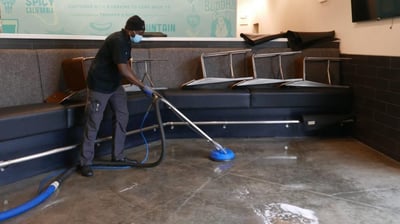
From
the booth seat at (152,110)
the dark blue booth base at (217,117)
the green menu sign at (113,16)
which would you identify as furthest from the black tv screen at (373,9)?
the green menu sign at (113,16)

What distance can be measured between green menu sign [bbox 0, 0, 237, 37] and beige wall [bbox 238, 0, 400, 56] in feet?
3.88

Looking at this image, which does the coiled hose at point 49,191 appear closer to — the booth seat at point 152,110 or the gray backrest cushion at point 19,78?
the booth seat at point 152,110

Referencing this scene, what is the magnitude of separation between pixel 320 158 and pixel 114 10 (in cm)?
464

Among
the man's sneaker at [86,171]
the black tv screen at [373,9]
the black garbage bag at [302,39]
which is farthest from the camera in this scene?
the black garbage bag at [302,39]

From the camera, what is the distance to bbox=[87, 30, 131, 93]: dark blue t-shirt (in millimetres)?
3064

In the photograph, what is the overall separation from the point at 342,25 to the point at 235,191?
9.02 feet

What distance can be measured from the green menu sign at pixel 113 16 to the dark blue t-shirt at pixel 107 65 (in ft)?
12.1

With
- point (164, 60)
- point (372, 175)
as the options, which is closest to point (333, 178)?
point (372, 175)

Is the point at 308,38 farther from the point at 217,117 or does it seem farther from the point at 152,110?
the point at 152,110

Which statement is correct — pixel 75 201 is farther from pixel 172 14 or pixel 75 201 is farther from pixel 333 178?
pixel 172 14

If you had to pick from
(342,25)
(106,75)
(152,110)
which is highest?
(342,25)

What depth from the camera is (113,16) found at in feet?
21.8

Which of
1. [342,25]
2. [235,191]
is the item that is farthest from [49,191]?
[342,25]

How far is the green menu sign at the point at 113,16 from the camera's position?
20.4 ft
